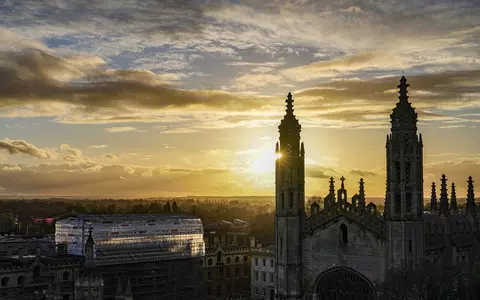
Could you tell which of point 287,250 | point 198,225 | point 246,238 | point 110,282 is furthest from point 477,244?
point 246,238

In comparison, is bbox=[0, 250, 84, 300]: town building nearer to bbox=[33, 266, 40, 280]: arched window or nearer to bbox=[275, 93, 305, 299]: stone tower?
bbox=[33, 266, 40, 280]: arched window

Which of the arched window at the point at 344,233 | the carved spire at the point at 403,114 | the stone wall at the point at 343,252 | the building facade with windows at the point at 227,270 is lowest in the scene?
the building facade with windows at the point at 227,270

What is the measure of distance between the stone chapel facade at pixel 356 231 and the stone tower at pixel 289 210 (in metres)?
0.07

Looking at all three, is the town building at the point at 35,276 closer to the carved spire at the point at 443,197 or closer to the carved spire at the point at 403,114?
the carved spire at the point at 443,197

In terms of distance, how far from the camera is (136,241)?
353 feet

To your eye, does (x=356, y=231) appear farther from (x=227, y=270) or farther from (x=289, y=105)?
(x=227, y=270)

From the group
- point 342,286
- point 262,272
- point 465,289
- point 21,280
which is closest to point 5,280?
point 21,280

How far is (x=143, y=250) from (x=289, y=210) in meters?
60.7

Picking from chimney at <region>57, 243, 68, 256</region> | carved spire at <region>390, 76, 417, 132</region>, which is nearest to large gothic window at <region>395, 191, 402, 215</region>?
carved spire at <region>390, 76, 417, 132</region>

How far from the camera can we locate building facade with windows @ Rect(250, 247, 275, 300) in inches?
Answer: 4235

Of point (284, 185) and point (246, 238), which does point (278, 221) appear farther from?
point (246, 238)

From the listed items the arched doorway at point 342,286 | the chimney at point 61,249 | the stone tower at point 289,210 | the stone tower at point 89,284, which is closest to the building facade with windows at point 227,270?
the chimney at point 61,249

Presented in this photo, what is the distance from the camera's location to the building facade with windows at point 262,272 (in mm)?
107562

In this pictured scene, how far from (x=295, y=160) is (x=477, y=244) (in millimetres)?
18344
